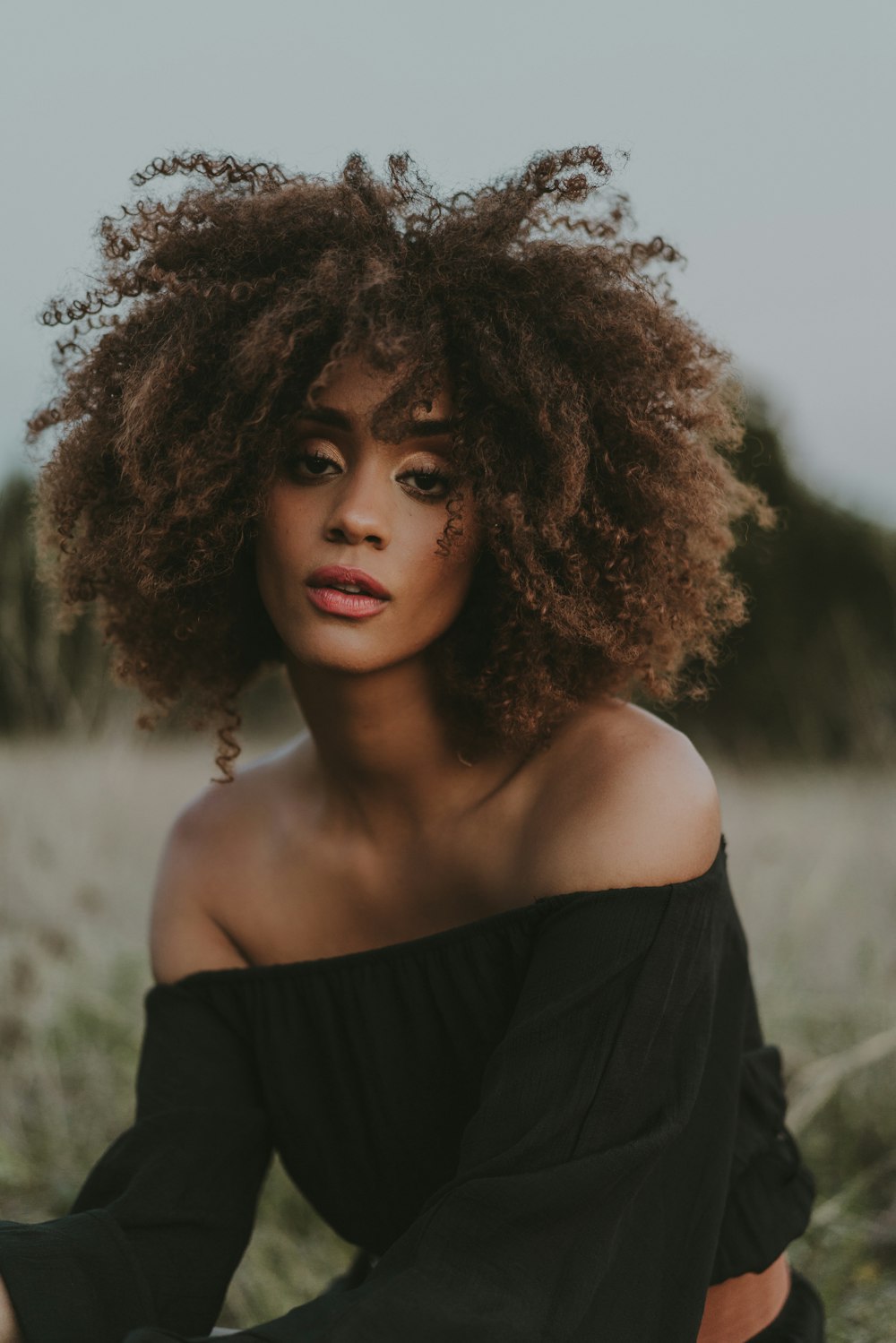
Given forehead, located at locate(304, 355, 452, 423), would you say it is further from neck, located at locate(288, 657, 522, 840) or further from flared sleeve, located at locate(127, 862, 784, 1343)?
flared sleeve, located at locate(127, 862, 784, 1343)

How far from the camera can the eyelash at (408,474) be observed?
1.94 metres

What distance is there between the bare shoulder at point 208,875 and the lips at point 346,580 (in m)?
0.68

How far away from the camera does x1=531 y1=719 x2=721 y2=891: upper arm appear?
183 centimetres

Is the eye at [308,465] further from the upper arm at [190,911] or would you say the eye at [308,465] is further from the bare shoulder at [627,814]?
the upper arm at [190,911]

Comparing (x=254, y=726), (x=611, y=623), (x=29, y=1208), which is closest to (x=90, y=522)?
(x=611, y=623)

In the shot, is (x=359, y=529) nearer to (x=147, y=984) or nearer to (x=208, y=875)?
(x=208, y=875)

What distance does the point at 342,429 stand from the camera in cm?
192

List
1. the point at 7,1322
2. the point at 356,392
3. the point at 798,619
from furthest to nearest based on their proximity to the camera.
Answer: the point at 798,619 < the point at 356,392 < the point at 7,1322

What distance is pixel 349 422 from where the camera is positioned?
74.5 inches

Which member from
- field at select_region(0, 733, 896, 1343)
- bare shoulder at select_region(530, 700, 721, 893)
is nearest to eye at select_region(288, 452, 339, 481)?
bare shoulder at select_region(530, 700, 721, 893)

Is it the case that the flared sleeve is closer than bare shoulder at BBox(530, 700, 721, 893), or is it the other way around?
the flared sleeve

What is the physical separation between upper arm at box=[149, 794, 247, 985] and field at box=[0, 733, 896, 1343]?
1.16 metres

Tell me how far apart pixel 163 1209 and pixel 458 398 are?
4.35 feet

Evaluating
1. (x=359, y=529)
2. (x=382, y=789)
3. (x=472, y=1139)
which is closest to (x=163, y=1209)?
(x=472, y=1139)
